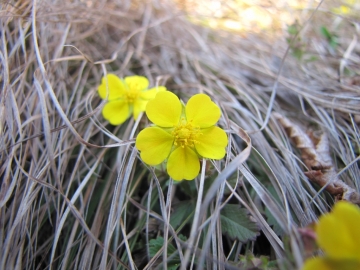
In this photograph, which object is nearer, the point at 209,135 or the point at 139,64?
the point at 209,135

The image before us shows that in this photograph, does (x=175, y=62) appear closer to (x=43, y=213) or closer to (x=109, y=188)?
(x=109, y=188)

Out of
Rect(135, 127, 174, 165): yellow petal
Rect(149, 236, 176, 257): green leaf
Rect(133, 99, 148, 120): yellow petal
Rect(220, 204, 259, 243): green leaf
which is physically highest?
Rect(135, 127, 174, 165): yellow petal

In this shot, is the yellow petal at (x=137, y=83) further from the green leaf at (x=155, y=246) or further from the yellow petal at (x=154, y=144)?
the green leaf at (x=155, y=246)

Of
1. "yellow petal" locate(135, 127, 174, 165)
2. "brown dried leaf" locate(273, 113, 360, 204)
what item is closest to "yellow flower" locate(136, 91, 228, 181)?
"yellow petal" locate(135, 127, 174, 165)

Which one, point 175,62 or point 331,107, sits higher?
point 331,107

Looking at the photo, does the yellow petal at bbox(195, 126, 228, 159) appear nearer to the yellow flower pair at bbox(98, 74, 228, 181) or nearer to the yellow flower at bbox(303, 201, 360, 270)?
the yellow flower pair at bbox(98, 74, 228, 181)

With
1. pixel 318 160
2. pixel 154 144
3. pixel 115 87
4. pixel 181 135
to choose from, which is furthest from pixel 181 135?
pixel 318 160

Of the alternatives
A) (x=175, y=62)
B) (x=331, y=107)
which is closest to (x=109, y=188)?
(x=175, y=62)
